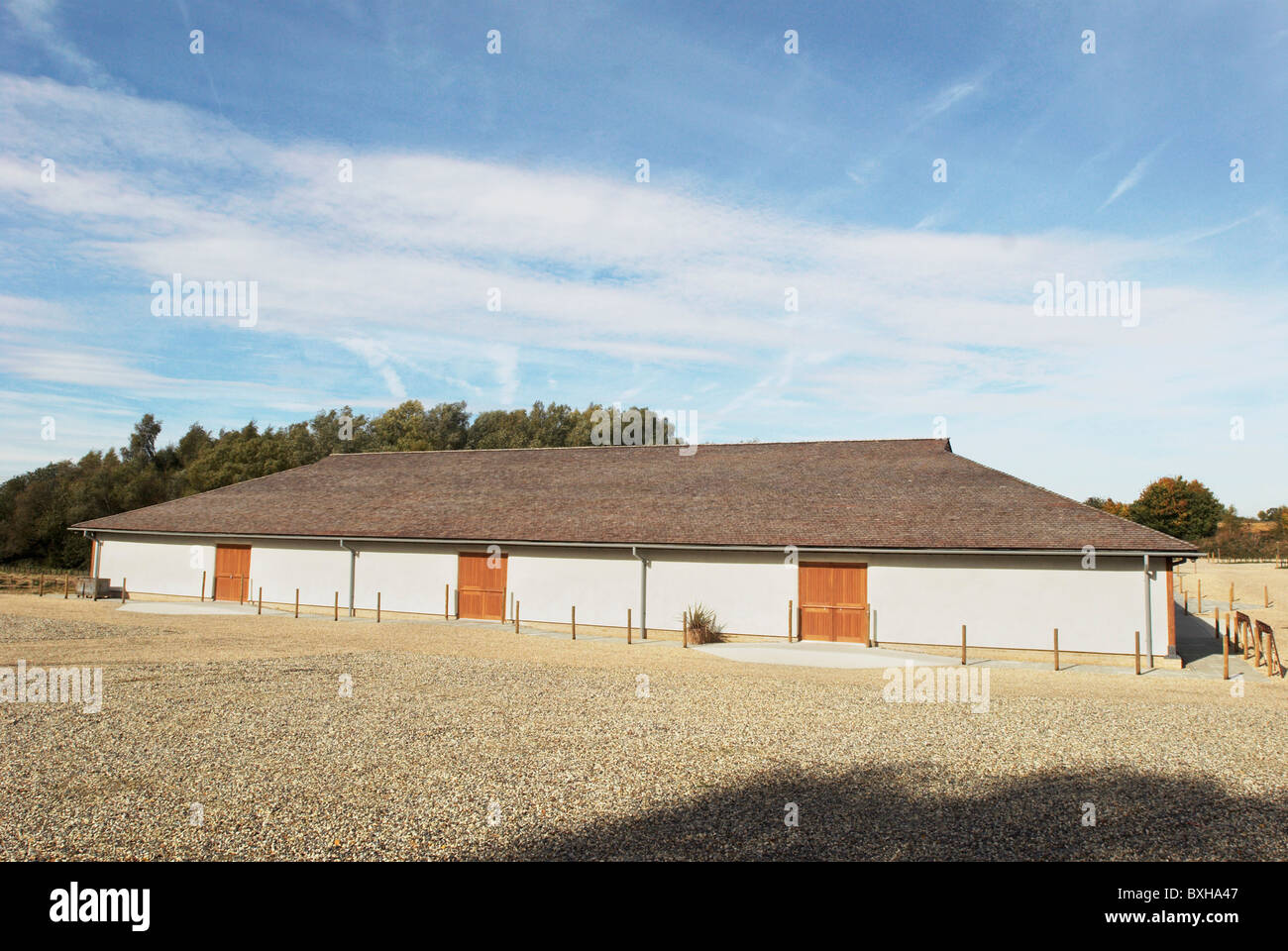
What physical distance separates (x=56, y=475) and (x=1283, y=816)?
269 ft

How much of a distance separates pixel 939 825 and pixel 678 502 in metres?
16.7

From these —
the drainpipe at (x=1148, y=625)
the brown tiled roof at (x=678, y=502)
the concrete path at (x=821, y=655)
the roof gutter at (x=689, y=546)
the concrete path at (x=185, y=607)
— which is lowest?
the concrete path at (x=821, y=655)

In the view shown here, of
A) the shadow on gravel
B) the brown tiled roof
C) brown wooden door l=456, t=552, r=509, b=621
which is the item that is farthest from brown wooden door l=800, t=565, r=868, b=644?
the shadow on gravel

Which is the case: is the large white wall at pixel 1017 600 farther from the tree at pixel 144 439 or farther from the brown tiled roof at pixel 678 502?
the tree at pixel 144 439

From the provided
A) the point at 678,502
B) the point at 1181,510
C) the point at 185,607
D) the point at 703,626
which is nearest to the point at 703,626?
the point at 703,626

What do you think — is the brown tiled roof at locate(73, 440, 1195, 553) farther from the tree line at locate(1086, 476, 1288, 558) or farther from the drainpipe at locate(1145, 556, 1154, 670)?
the tree line at locate(1086, 476, 1288, 558)

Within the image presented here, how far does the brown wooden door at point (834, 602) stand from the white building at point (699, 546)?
46 mm

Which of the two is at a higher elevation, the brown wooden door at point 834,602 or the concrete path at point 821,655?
the brown wooden door at point 834,602

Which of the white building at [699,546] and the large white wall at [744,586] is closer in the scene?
the large white wall at [744,586]

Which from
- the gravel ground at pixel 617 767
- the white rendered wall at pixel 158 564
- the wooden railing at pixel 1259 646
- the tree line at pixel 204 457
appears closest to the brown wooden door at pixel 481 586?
the gravel ground at pixel 617 767

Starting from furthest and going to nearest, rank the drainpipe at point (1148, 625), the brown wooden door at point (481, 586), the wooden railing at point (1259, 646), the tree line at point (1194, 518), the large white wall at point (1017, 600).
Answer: the tree line at point (1194, 518), the brown wooden door at point (481, 586), the large white wall at point (1017, 600), the drainpipe at point (1148, 625), the wooden railing at point (1259, 646)

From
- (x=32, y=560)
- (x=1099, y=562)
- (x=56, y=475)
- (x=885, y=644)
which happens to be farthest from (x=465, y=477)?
(x=56, y=475)

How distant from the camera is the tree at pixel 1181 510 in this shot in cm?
6438
